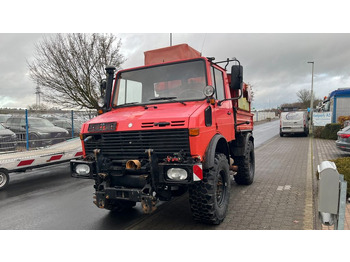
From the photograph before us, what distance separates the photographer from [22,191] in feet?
20.4

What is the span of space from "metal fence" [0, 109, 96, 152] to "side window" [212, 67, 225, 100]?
7.19 metres

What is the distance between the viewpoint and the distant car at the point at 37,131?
9484 millimetres

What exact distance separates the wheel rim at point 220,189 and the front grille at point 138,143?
0.94 metres

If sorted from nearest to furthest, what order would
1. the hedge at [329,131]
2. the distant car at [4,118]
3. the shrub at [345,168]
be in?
the shrub at [345,168] → the distant car at [4,118] → the hedge at [329,131]

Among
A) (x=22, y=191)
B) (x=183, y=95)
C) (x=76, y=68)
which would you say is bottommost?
(x=22, y=191)

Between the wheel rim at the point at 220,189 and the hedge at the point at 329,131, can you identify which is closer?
the wheel rim at the point at 220,189

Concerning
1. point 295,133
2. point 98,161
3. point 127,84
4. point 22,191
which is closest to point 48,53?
point 22,191

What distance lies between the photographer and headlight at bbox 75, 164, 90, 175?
3.88 metres

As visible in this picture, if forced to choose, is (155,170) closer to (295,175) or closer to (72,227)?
(72,227)

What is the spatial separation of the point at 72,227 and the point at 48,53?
12.1 metres

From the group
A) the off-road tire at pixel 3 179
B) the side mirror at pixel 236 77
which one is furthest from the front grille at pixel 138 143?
the off-road tire at pixel 3 179

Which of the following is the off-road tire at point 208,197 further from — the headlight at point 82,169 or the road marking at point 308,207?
the headlight at point 82,169

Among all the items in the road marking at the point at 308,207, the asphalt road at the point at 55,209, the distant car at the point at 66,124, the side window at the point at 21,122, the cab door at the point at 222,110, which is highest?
the cab door at the point at 222,110

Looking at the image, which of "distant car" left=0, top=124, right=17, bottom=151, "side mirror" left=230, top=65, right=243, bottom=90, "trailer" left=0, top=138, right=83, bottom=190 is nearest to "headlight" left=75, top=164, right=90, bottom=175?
"side mirror" left=230, top=65, right=243, bottom=90
